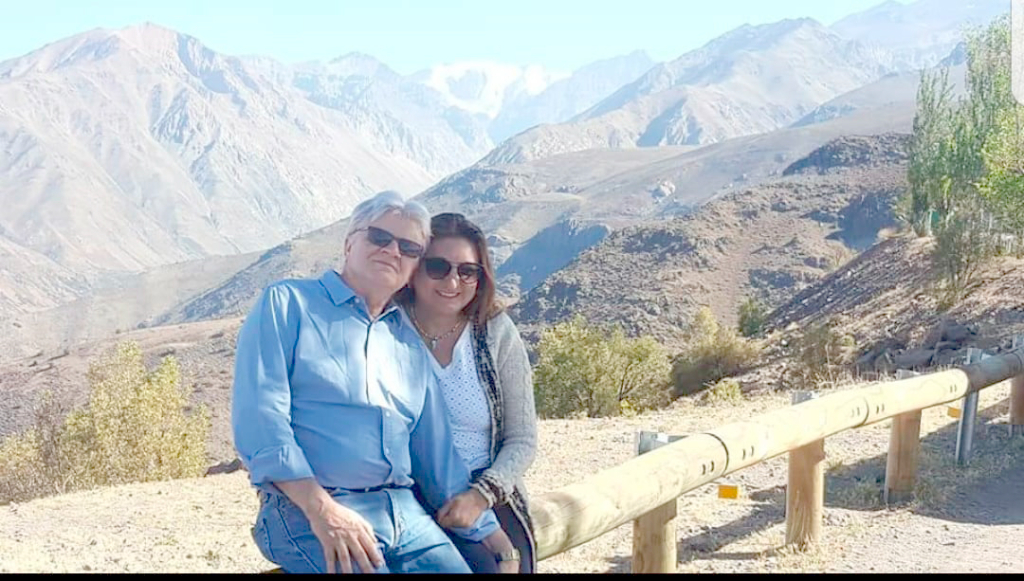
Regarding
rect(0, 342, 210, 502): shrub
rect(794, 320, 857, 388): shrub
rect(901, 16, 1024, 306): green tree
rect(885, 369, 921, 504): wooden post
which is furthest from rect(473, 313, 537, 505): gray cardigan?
rect(0, 342, 210, 502): shrub

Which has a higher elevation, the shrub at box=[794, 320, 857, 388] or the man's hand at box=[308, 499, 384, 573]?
the man's hand at box=[308, 499, 384, 573]

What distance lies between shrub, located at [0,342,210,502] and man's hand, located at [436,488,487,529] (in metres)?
21.7

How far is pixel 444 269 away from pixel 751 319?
46276mm

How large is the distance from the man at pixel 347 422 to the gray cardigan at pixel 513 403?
0.84 ft

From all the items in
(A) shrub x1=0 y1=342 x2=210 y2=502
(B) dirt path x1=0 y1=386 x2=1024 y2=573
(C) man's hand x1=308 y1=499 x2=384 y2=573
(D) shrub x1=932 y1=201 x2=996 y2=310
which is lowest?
(A) shrub x1=0 y1=342 x2=210 y2=502

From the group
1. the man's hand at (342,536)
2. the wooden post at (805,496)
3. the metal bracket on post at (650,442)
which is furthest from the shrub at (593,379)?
the man's hand at (342,536)

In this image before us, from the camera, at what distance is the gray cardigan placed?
142 inches

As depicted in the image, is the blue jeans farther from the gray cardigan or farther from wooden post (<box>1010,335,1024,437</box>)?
wooden post (<box>1010,335,1024,437</box>)

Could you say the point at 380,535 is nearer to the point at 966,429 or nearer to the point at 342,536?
the point at 342,536

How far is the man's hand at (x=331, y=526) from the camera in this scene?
2.98 meters

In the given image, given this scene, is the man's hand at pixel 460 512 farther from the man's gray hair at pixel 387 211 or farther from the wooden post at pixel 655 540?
the wooden post at pixel 655 540

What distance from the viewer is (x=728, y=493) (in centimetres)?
547

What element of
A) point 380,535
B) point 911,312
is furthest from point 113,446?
point 380,535

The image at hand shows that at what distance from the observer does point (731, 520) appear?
6.95 meters
